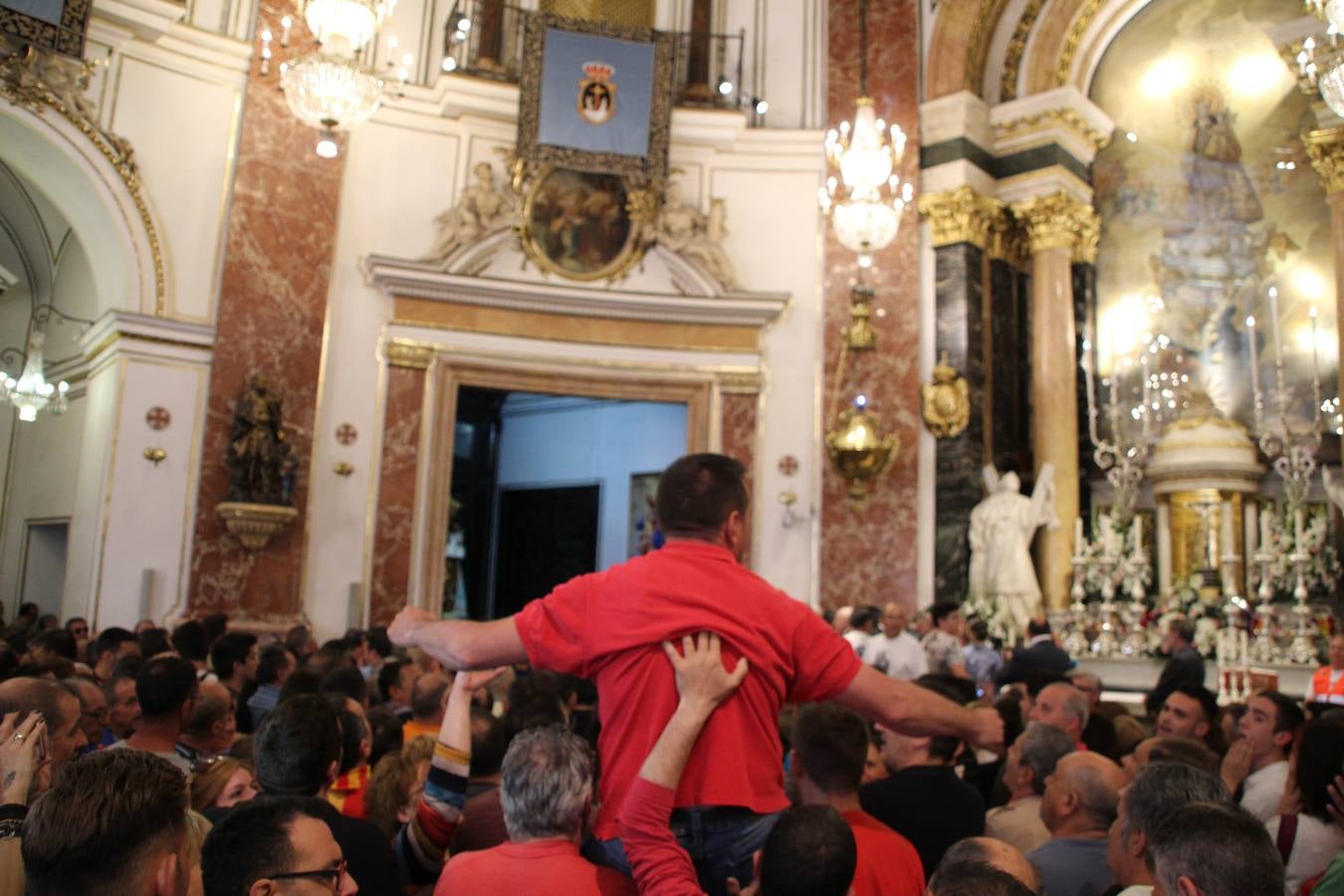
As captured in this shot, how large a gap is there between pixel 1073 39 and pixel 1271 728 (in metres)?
11.9

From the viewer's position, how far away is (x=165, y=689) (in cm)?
377

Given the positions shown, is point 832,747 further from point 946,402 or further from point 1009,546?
point 946,402

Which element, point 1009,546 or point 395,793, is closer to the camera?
point 395,793

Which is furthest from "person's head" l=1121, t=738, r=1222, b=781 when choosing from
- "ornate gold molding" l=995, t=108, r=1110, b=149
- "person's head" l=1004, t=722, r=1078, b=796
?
"ornate gold molding" l=995, t=108, r=1110, b=149

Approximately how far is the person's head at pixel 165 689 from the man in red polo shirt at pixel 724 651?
1.42 m

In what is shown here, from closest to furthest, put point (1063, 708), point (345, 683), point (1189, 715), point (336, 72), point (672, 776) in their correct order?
point (672, 776) → point (345, 683) → point (1063, 708) → point (1189, 715) → point (336, 72)

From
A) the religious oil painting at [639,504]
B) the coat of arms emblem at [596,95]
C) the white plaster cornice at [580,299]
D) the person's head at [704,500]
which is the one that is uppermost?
the coat of arms emblem at [596,95]

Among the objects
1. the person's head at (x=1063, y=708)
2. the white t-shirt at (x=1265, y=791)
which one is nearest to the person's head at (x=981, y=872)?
the white t-shirt at (x=1265, y=791)

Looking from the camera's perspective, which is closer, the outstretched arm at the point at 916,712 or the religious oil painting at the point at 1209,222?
the outstretched arm at the point at 916,712

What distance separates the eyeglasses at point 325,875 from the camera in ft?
6.84

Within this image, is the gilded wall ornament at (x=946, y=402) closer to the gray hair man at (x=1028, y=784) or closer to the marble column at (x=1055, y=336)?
the marble column at (x=1055, y=336)

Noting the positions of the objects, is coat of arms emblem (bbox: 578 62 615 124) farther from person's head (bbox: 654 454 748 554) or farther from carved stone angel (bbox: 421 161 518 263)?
person's head (bbox: 654 454 748 554)

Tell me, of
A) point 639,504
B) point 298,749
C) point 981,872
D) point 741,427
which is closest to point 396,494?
point 741,427

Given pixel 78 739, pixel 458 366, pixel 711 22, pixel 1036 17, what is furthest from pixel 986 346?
pixel 78 739
